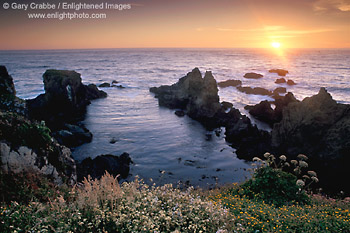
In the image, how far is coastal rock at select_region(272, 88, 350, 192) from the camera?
56.0ft

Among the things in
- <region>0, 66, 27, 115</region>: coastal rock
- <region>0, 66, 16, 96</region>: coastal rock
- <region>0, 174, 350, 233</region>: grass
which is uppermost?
<region>0, 66, 16, 96</region>: coastal rock

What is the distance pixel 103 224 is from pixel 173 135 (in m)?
24.0

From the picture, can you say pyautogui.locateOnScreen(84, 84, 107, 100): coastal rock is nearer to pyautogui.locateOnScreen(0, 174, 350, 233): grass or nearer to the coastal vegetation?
the coastal vegetation

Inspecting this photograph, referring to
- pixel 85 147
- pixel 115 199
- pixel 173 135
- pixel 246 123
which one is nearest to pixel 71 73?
pixel 85 147

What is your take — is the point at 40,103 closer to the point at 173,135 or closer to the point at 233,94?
the point at 173,135

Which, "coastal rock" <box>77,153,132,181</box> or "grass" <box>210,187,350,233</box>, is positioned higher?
"grass" <box>210,187,350,233</box>

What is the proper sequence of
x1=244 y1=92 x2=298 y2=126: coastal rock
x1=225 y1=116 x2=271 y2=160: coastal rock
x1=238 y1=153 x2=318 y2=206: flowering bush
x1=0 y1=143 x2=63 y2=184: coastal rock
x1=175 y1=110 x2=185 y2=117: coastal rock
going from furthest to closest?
1. x1=175 y1=110 x2=185 y2=117: coastal rock
2. x1=244 y1=92 x2=298 y2=126: coastal rock
3. x1=225 y1=116 x2=271 y2=160: coastal rock
4. x1=238 y1=153 x2=318 y2=206: flowering bush
5. x1=0 y1=143 x2=63 y2=184: coastal rock

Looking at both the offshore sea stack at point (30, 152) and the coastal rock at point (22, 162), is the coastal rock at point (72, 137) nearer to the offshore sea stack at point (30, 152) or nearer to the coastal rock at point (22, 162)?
the offshore sea stack at point (30, 152)

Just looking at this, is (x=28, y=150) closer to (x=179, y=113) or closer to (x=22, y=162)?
(x=22, y=162)

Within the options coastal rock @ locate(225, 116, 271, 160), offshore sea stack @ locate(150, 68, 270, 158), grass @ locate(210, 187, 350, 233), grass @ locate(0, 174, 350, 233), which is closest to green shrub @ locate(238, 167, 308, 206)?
grass @ locate(210, 187, 350, 233)

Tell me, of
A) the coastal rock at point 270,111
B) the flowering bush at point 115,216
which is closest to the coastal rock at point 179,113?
the coastal rock at point 270,111

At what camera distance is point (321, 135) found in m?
19.0

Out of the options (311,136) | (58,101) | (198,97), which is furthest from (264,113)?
(58,101)

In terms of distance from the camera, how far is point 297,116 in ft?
69.4
